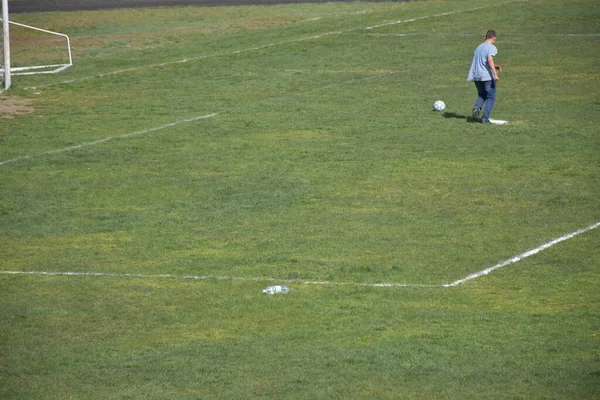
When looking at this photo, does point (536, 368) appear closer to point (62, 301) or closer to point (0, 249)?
point (62, 301)

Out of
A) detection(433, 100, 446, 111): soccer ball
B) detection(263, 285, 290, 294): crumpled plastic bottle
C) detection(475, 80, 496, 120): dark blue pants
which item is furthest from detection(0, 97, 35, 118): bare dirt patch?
detection(263, 285, 290, 294): crumpled plastic bottle

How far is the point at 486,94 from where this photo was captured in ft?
76.2

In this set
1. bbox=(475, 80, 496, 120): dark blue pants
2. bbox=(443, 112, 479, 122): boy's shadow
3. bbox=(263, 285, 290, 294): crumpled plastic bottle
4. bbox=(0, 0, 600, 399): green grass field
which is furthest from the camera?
bbox=(443, 112, 479, 122): boy's shadow

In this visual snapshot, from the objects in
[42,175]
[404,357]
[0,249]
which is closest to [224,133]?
[42,175]

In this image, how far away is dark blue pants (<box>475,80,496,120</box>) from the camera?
2294 cm

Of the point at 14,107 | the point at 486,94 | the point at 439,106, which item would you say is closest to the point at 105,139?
the point at 14,107

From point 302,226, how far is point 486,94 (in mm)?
7897

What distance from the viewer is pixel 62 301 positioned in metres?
13.4

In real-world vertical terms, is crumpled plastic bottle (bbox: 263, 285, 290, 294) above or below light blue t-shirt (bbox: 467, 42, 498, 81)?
below

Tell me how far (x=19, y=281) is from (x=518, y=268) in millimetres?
6158

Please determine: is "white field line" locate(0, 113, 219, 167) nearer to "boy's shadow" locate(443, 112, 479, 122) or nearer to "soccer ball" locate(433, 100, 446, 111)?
"soccer ball" locate(433, 100, 446, 111)

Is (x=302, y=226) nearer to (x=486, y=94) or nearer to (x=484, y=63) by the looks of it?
(x=484, y=63)

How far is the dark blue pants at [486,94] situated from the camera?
22938 mm

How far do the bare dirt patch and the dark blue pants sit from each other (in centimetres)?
1040
